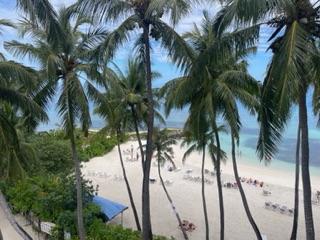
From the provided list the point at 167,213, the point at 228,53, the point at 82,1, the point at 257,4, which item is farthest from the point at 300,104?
the point at 167,213

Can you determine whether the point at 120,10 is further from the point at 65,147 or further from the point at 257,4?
the point at 65,147

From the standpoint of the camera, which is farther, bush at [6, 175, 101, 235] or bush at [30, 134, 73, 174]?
bush at [30, 134, 73, 174]

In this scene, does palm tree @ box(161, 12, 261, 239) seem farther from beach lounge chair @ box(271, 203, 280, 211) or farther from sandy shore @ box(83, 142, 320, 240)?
beach lounge chair @ box(271, 203, 280, 211)

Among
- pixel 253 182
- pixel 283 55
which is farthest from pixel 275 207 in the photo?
pixel 283 55

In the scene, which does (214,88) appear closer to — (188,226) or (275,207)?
(188,226)

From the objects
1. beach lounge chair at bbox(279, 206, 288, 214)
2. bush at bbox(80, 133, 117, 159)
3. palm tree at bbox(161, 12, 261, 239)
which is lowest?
beach lounge chair at bbox(279, 206, 288, 214)

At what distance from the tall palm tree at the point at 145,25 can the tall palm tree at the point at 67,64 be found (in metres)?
1.34

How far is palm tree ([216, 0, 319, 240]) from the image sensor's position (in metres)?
6.21

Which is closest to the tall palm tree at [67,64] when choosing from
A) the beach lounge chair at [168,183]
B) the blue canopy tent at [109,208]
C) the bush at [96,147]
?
the blue canopy tent at [109,208]

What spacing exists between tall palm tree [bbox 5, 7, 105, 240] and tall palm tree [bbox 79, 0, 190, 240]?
1.34 meters

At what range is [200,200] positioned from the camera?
22578mm

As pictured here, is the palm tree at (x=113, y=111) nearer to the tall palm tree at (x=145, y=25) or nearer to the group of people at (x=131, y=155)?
the tall palm tree at (x=145, y=25)

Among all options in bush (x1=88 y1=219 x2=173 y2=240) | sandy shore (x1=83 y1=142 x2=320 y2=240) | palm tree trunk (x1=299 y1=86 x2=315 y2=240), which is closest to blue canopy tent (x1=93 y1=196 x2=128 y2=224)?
sandy shore (x1=83 y1=142 x2=320 y2=240)

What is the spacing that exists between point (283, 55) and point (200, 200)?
17.2 m
